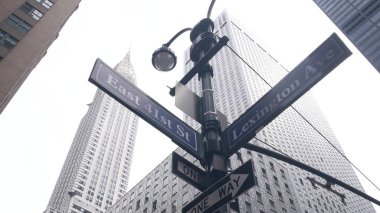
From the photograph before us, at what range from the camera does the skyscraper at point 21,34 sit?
33469 mm

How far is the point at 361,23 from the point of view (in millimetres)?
100250

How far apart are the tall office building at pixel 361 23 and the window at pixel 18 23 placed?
308 feet

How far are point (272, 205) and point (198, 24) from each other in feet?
144

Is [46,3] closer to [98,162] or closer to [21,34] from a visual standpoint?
[21,34]

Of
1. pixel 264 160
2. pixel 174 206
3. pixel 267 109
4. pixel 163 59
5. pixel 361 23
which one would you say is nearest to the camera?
pixel 267 109

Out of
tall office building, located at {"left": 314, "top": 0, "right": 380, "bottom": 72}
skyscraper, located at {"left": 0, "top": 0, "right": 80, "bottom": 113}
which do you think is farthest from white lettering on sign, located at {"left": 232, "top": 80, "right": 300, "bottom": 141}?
tall office building, located at {"left": 314, "top": 0, "right": 380, "bottom": 72}

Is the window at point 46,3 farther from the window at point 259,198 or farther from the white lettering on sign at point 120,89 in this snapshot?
the white lettering on sign at point 120,89

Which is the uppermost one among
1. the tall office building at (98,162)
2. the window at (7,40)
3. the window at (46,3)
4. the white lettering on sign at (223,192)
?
the tall office building at (98,162)

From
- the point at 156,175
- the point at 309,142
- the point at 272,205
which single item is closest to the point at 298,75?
the point at 272,205

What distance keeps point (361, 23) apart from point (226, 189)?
372 ft

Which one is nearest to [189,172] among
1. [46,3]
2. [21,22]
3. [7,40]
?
[7,40]

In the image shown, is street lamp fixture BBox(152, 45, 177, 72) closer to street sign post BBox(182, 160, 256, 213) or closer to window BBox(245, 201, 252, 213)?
street sign post BBox(182, 160, 256, 213)

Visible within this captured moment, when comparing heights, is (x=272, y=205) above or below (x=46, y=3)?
below

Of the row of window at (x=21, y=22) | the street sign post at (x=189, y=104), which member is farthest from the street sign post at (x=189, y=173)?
the row of window at (x=21, y=22)
